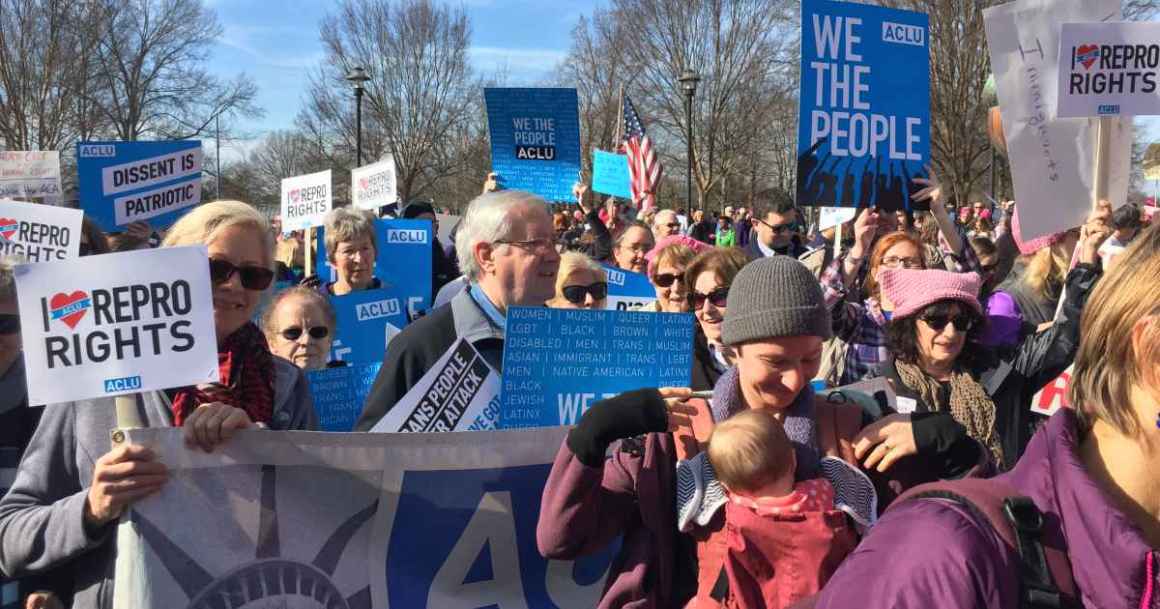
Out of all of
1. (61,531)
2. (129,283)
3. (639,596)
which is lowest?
(639,596)

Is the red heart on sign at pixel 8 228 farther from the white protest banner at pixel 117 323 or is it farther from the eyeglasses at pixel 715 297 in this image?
the eyeglasses at pixel 715 297

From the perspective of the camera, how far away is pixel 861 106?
4562mm

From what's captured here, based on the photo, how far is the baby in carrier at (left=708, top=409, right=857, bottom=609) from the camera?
208cm

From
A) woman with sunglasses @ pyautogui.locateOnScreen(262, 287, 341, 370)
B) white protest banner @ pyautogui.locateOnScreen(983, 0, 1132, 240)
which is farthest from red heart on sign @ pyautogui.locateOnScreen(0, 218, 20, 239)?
white protest banner @ pyautogui.locateOnScreen(983, 0, 1132, 240)

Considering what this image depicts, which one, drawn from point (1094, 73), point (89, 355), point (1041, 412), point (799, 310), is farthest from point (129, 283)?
point (1094, 73)

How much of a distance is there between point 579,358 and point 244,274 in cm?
107

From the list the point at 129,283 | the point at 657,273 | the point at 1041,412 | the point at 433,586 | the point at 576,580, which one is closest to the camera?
the point at 129,283

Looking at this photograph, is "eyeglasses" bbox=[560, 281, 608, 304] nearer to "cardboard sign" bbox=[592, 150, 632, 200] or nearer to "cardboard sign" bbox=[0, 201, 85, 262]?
"cardboard sign" bbox=[0, 201, 85, 262]

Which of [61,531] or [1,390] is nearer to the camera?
[61,531]

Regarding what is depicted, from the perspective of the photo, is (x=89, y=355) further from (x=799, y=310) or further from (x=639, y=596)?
(x=799, y=310)

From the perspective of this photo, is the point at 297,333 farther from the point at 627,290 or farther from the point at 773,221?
the point at 773,221

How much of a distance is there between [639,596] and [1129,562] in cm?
122

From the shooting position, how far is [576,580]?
3025mm

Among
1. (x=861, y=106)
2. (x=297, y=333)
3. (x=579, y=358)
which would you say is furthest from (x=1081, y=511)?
(x=297, y=333)
